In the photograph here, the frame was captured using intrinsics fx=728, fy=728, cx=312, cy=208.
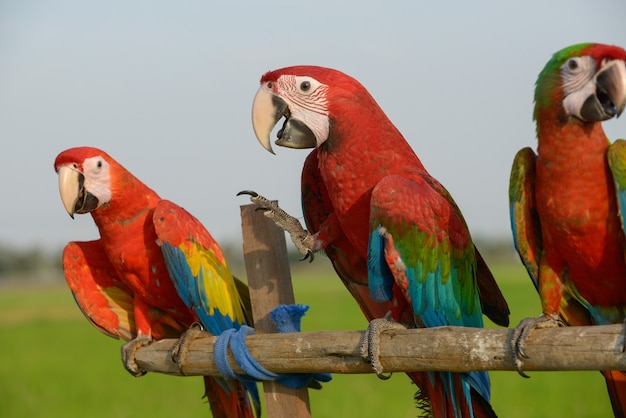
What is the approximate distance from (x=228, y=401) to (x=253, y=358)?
0.69 metres

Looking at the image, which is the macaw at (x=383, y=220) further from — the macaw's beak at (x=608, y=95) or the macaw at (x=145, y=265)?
the macaw's beak at (x=608, y=95)

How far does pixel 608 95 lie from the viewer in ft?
7.22

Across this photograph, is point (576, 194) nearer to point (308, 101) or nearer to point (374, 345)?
point (374, 345)

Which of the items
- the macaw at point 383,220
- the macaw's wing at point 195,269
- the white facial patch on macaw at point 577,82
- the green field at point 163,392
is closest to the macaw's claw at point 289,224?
the macaw at point 383,220

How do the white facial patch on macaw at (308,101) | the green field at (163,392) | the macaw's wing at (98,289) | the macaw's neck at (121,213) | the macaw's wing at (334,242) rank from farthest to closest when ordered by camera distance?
the green field at (163,392)
the macaw's wing at (98,289)
the macaw's neck at (121,213)
the macaw's wing at (334,242)
the white facial patch on macaw at (308,101)

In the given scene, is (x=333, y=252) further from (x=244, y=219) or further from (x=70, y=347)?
(x=70, y=347)

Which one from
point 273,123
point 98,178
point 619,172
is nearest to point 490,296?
point 619,172

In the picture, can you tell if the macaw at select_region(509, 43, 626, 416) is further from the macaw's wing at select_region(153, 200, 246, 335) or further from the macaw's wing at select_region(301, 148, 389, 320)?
the macaw's wing at select_region(153, 200, 246, 335)

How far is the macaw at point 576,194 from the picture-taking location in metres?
2.23

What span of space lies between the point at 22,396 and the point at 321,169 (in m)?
9.07

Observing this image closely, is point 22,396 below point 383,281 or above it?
below

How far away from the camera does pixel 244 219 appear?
9.22 ft

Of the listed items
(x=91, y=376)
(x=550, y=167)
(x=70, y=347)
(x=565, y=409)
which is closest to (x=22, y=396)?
(x=91, y=376)

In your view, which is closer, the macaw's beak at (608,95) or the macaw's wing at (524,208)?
the macaw's beak at (608,95)
